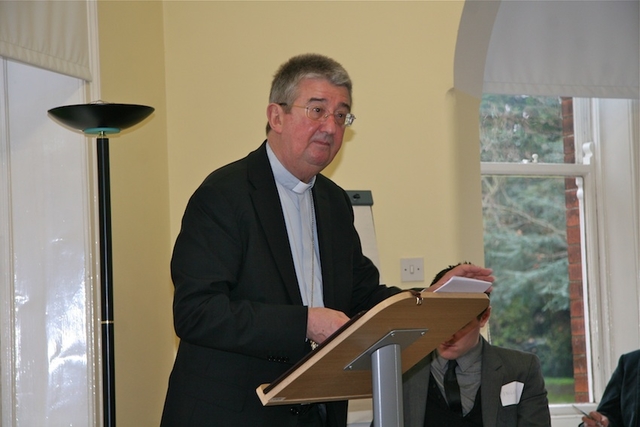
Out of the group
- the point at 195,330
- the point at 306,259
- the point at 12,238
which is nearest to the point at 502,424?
the point at 306,259

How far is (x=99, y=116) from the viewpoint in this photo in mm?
2791

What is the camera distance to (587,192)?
17.4 ft

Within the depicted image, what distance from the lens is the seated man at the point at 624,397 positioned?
4.12 meters

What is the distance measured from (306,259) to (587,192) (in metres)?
3.46

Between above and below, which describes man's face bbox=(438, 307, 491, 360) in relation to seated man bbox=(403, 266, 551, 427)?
above

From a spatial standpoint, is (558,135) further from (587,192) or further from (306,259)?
(306,259)

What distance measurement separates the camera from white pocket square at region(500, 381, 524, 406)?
2.99m

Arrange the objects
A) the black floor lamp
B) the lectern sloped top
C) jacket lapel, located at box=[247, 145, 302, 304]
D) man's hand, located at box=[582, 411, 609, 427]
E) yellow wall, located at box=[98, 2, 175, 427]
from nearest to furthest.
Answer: the lectern sloped top, jacket lapel, located at box=[247, 145, 302, 304], the black floor lamp, yellow wall, located at box=[98, 2, 175, 427], man's hand, located at box=[582, 411, 609, 427]

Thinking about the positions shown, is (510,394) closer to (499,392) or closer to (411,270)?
(499,392)

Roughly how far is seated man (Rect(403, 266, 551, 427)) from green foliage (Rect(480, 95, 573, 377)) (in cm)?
215

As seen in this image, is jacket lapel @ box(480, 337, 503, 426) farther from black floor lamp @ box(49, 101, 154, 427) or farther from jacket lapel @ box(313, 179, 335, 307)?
black floor lamp @ box(49, 101, 154, 427)

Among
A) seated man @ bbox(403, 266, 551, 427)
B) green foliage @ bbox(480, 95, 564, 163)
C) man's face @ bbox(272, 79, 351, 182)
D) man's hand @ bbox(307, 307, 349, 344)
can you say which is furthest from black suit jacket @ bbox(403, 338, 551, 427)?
green foliage @ bbox(480, 95, 564, 163)

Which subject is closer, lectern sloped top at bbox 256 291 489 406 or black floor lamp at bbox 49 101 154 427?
lectern sloped top at bbox 256 291 489 406

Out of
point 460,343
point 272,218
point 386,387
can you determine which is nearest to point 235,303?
point 272,218
